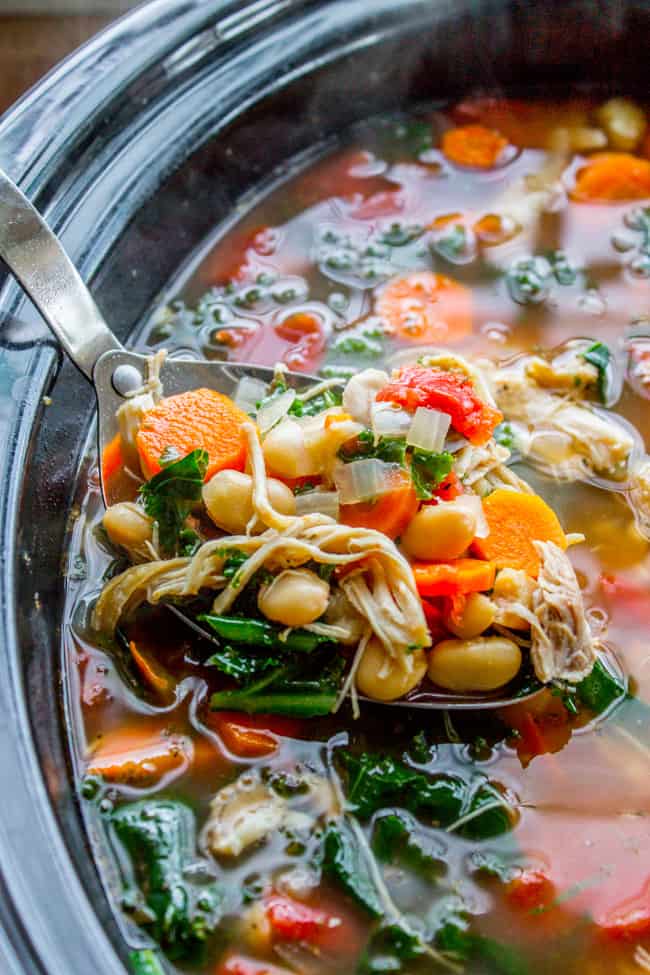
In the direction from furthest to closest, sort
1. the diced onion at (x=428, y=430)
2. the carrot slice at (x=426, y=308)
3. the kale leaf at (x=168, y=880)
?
the carrot slice at (x=426, y=308)
the diced onion at (x=428, y=430)
the kale leaf at (x=168, y=880)

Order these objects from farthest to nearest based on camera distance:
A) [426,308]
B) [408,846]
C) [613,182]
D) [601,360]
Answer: [613,182], [426,308], [601,360], [408,846]

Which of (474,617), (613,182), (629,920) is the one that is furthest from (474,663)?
(613,182)

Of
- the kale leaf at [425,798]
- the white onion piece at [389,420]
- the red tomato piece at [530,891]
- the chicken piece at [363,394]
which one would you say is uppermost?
the chicken piece at [363,394]

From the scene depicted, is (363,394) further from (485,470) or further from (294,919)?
(294,919)

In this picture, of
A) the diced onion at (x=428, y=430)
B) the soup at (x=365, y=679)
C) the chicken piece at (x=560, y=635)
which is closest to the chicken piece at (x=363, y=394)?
the soup at (x=365, y=679)

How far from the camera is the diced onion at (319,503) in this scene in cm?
251

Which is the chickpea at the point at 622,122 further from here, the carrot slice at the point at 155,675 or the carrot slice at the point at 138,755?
the carrot slice at the point at 138,755

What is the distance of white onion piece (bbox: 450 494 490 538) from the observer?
8.16ft

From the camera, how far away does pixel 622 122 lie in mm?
3803

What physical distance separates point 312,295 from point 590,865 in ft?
6.00

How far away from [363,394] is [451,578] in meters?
0.51

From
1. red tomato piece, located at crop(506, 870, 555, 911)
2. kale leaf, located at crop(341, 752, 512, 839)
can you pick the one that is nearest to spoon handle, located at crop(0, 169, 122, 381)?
kale leaf, located at crop(341, 752, 512, 839)

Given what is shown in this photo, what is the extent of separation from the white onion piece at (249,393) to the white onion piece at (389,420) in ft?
1.39

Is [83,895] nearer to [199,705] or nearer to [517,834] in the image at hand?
[199,705]
